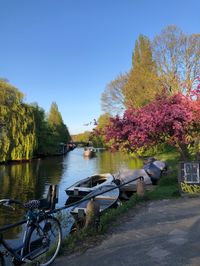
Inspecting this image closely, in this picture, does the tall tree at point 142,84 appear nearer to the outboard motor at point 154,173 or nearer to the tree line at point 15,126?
the outboard motor at point 154,173

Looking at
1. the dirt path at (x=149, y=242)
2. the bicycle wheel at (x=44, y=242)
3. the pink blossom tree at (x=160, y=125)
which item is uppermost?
the pink blossom tree at (x=160, y=125)

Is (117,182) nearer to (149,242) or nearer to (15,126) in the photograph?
(149,242)

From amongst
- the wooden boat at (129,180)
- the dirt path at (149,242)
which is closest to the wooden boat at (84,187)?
the wooden boat at (129,180)

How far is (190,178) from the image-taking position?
9328 millimetres

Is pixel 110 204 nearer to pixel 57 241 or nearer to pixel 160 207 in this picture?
pixel 160 207

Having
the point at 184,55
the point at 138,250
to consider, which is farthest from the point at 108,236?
the point at 184,55

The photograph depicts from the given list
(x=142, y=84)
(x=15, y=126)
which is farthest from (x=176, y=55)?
(x=15, y=126)

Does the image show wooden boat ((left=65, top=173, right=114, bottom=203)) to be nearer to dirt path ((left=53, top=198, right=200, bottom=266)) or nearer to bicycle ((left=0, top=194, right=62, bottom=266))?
dirt path ((left=53, top=198, right=200, bottom=266))

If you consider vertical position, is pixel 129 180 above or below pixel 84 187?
above

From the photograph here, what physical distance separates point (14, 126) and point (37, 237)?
34395mm

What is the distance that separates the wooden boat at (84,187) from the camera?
14.6 meters

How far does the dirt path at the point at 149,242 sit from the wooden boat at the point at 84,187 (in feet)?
24.6

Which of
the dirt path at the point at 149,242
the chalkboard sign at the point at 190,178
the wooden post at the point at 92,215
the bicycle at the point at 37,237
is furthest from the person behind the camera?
the chalkboard sign at the point at 190,178

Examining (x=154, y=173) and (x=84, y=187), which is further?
(x=154, y=173)
